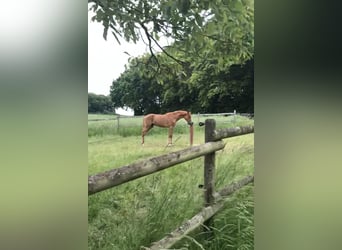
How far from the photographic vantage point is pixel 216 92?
5.90 ft

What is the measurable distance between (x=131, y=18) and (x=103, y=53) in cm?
21

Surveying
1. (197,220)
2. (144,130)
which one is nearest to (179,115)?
(144,130)

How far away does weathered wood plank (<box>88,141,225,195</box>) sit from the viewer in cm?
173

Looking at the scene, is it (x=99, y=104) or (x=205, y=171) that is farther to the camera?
(x=205, y=171)

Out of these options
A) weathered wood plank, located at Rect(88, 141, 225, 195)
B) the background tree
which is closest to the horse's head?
weathered wood plank, located at Rect(88, 141, 225, 195)

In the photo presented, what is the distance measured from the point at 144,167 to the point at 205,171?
0.30 meters

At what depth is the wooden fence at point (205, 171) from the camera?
69.2 inches

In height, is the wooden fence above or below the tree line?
below

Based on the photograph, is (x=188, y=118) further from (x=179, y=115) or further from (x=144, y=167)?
(x=144, y=167)

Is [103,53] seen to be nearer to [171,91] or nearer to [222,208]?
[171,91]

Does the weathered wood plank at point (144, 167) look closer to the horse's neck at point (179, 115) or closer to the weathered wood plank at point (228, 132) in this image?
the weathered wood plank at point (228, 132)

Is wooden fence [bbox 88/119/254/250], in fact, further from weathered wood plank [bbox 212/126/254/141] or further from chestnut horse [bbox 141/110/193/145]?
chestnut horse [bbox 141/110/193/145]

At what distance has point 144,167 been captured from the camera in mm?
1777

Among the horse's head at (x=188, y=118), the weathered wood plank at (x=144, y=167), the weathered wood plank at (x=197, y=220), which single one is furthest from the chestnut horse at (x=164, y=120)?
the weathered wood plank at (x=197, y=220)
